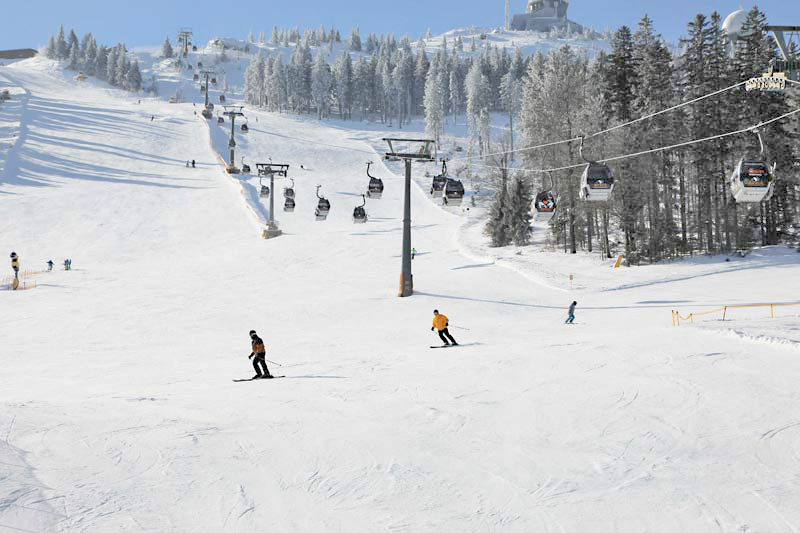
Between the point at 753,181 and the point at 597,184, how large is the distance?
15.1 ft

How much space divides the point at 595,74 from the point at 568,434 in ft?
130

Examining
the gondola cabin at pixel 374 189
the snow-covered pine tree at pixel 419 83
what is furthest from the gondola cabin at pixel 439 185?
the snow-covered pine tree at pixel 419 83

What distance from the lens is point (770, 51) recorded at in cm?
3734

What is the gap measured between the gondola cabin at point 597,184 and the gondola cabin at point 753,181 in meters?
3.98

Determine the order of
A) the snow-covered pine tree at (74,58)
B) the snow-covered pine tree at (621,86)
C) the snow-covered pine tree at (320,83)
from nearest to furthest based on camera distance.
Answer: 1. the snow-covered pine tree at (621,86)
2. the snow-covered pine tree at (320,83)
3. the snow-covered pine tree at (74,58)

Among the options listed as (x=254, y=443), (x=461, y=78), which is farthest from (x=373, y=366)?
(x=461, y=78)

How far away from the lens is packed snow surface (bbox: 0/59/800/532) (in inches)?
252

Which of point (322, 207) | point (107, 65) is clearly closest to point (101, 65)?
point (107, 65)

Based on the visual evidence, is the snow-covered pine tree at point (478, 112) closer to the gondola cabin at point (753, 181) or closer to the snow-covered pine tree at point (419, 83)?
the snow-covered pine tree at point (419, 83)

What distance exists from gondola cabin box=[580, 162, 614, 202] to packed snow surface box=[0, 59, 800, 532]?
410 centimetres

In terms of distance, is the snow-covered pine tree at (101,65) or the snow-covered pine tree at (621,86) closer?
the snow-covered pine tree at (621,86)

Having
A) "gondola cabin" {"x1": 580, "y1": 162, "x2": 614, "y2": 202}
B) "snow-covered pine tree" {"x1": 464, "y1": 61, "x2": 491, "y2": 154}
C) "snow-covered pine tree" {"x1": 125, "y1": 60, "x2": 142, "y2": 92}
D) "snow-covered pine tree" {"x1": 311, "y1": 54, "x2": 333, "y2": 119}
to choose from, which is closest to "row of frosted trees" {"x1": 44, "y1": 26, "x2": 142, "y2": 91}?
"snow-covered pine tree" {"x1": 125, "y1": 60, "x2": 142, "y2": 92}

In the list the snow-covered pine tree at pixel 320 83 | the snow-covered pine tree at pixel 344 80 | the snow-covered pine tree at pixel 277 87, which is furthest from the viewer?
the snow-covered pine tree at pixel 277 87

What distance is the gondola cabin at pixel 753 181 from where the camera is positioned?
1631 centimetres
